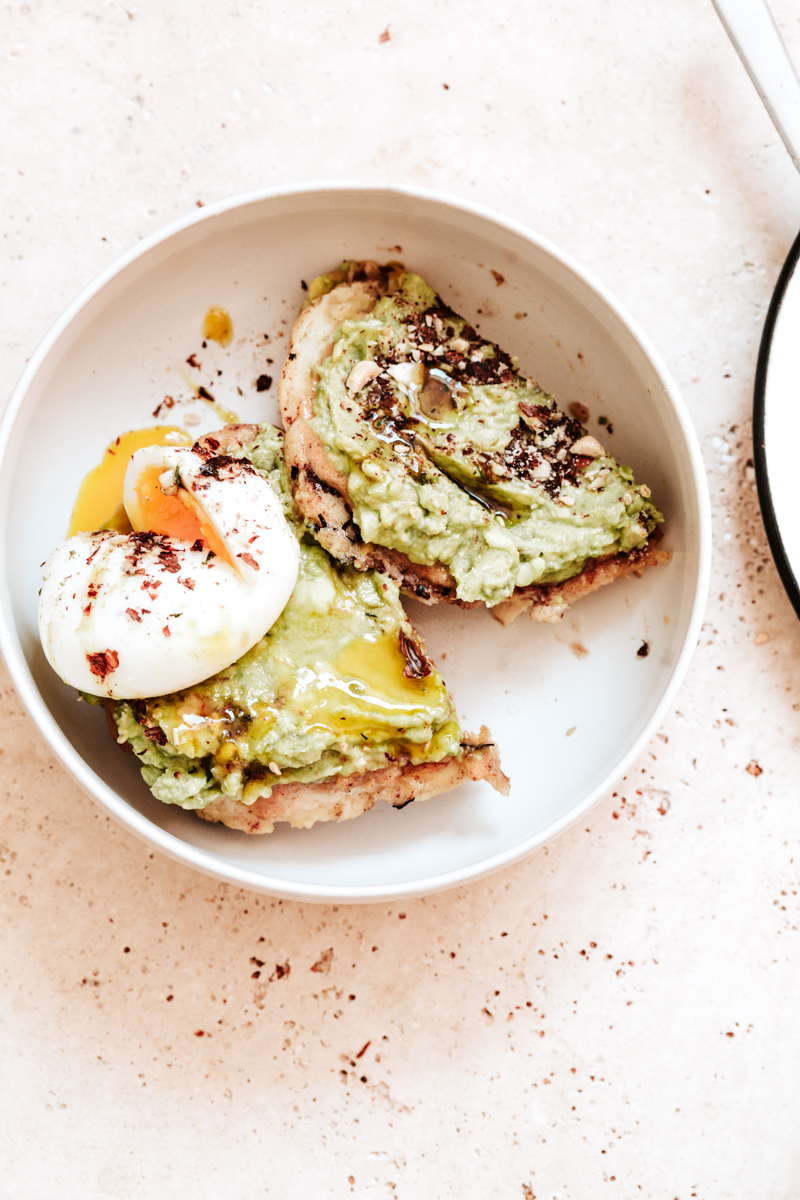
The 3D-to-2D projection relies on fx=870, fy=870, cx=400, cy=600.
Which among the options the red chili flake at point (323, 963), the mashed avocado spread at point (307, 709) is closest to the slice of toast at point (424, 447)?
the mashed avocado spread at point (307, 709)

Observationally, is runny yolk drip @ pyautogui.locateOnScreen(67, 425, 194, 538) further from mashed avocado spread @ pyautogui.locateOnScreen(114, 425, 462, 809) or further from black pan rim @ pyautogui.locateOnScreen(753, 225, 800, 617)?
black pan rim @ pyautogui.locateOnScreen(753, 225, 800, 617)

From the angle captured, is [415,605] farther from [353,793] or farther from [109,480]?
[109,480]

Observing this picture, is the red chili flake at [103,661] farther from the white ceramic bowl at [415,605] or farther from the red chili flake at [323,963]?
the red chili flake at [323,963]

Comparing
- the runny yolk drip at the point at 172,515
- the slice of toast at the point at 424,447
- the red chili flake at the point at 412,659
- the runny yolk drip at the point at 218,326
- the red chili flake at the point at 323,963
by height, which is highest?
the runny yolk drip at the point at 218,326

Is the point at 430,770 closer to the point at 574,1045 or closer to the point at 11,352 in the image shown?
the point at 574,1045

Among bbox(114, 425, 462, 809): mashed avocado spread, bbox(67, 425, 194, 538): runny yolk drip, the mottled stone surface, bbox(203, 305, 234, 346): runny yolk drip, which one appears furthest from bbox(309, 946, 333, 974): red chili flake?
bbox(203, 305, 234, 346): runny yolk drip

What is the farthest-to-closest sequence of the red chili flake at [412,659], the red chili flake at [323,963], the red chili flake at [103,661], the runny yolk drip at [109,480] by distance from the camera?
1. the red chili flake at [323,963]
2. the runny yolk drip at [109,480]
3. the red chili flake at [412,659]
4. the red chili flake at [103,661]

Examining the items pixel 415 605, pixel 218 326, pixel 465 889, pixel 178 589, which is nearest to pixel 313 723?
pixel 178 589
